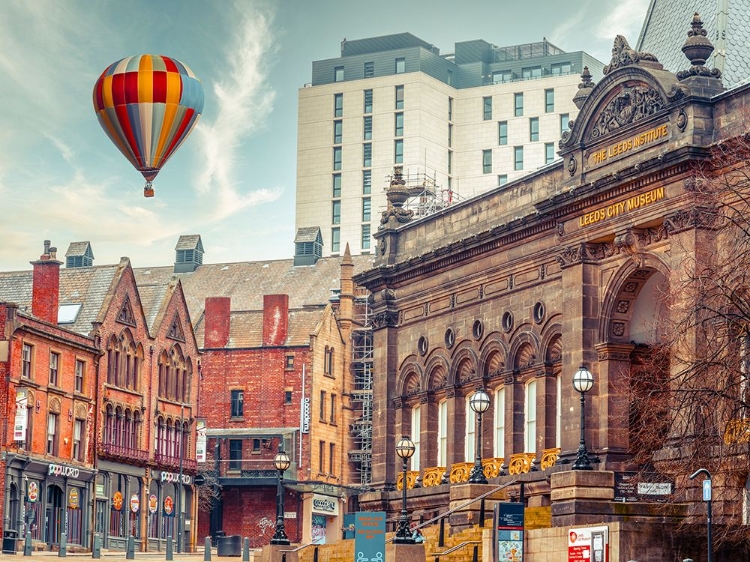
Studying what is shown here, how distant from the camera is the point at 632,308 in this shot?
56.8 m

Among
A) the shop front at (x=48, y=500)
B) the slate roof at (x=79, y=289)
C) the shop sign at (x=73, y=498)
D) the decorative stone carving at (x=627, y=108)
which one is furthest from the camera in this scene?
the slate roof at (x=79, y=289)

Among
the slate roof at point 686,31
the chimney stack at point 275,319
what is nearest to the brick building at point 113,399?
the chimney stack at point 275,319

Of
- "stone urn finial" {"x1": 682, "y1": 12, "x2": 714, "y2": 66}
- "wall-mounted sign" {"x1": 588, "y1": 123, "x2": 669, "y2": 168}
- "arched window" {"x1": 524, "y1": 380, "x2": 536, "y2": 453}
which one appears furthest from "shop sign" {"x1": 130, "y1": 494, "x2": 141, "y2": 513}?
"stone urn finial" {"x1": 682, "y1": 12, "x2": 714, "y2": 66}

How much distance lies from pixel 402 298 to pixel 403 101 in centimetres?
7515

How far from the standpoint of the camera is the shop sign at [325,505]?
11169cm

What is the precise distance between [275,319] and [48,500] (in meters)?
33.9

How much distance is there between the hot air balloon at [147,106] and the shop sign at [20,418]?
1834 cm

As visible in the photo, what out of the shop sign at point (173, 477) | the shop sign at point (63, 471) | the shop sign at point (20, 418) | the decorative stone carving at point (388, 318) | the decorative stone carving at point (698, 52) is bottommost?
the shop sign at point (63, 471)

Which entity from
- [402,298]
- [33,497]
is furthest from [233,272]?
[402,298]

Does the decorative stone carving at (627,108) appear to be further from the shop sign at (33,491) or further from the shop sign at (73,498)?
the shop sign at (73,498)

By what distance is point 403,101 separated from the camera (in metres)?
147

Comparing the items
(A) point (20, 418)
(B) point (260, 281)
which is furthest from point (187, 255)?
(A) point (20, 418)

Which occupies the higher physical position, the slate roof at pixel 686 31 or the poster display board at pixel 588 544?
the slate roof at pixel 686 31

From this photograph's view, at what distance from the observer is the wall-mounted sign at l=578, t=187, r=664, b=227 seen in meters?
53.7
